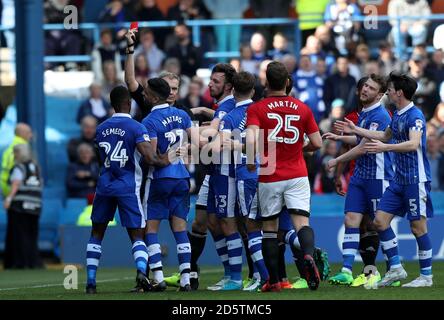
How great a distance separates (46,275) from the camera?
59.6 feet

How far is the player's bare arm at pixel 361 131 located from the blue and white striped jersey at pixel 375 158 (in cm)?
20

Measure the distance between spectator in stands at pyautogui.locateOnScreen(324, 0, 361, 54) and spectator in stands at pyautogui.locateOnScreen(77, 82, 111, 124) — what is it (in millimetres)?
4200

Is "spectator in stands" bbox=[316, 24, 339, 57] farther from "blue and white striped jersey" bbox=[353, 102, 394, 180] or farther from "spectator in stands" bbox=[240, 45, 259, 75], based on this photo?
"blue and white striped jersey" bbox=[353, 102, 394, 180]

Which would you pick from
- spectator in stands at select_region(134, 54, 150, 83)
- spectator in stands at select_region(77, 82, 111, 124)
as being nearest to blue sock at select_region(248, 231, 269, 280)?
spectator in stands at select_region(77, 82, 111, 124)

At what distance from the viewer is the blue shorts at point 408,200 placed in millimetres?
13312

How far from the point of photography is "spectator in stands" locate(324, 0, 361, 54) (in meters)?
24.0

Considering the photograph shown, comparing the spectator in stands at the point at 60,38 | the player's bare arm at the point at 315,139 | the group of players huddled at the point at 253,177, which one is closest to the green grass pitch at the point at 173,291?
the group of players huddled at the point at 253,177

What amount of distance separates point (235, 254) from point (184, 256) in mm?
676

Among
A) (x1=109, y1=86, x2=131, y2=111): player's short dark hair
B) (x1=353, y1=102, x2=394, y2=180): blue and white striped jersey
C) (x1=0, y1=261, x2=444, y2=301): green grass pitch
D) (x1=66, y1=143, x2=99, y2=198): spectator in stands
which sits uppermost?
(x1=109, y1=86, x2=131, y2=111): player's short dark hair

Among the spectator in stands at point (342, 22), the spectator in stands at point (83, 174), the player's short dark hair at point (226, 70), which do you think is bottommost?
the spectator in stands at point (83, 174)

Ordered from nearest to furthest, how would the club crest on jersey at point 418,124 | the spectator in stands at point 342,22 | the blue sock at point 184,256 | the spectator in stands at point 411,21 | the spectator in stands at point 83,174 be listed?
the club crest on jersey at point 418,124 < the blue sock at point 184,256 < the spectator in stands at point 83,174 < the spectator in stands at point 342,22 < the spectator in stands at point 411,21

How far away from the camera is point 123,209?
1316cm

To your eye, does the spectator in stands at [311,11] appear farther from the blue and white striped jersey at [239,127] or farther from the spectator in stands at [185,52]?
the blue and white striped jersey at [239,127]

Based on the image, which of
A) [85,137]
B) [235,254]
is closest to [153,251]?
[235,254]
